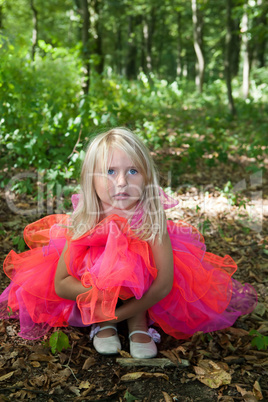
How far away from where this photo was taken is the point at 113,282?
6.09 ft

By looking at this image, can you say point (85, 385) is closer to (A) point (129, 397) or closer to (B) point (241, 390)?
(A) point (129, 397)

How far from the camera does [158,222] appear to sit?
6.88ft

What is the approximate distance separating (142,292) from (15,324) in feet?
3.16

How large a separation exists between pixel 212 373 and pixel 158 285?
566 mm

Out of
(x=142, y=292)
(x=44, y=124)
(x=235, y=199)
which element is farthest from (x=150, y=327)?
(x=44, y=124)

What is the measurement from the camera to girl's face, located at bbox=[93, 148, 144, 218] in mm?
2039

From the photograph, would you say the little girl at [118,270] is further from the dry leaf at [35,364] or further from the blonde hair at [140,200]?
the dry leaf at [35,364]

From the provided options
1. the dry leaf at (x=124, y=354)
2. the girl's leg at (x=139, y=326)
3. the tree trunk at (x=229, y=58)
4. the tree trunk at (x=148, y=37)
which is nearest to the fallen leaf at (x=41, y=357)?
the dry leaf at (x=124, y=354)

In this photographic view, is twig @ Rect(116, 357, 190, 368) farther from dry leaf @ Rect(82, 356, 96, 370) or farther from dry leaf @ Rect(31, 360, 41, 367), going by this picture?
dry leaf @ Rect(31, 360, 41, 367)

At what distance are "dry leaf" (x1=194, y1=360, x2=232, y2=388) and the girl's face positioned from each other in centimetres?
104

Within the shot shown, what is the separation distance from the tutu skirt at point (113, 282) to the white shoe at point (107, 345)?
0.17 m

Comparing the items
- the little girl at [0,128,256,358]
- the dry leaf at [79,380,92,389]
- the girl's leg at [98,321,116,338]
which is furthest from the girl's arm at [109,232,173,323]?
the dry leaf at [79,380,92,389]

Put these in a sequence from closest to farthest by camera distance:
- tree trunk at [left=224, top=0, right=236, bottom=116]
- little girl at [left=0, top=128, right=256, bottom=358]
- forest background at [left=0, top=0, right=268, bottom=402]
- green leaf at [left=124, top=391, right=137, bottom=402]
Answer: green leaf at [left=124, top=391, right=137, bottom=402], forest background at [left=0, top=0, right=268, bottom=402], little girl at [left=0, top=128, right=256, bottom=358], tree trunk at [left=224, top=0, right=236, bottom=116]

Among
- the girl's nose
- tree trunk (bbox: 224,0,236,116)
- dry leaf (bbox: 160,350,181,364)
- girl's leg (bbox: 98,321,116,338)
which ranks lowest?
dry leaf (bbox: 160,350,181,364)
